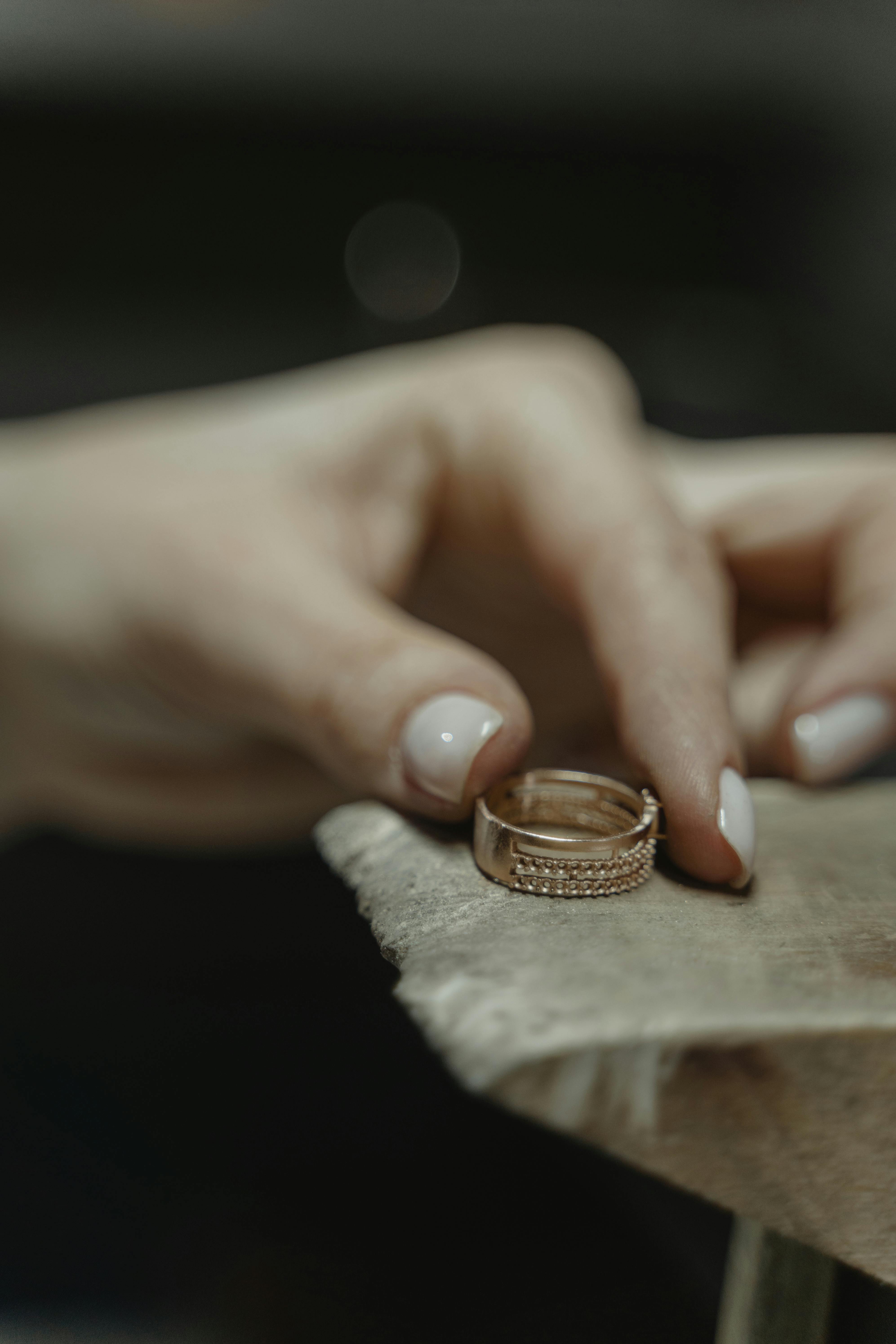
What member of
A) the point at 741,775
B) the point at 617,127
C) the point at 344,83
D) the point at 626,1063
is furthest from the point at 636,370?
the point at 626,1063

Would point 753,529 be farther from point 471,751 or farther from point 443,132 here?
point 443,132

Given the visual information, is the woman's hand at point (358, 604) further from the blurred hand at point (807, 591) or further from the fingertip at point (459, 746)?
the blurred hand at point (807, 591)

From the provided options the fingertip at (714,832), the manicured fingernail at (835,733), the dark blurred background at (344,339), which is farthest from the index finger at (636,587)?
the dark blurred background at (344,339)

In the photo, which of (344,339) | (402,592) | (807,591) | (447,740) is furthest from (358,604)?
(344,339)

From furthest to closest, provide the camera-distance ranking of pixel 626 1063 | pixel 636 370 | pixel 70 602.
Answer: pixel 636 370 → pixel 70 602 → pixel 626 1063

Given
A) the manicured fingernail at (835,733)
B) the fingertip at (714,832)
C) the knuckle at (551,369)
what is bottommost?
the manicured fingernail at (835,733)

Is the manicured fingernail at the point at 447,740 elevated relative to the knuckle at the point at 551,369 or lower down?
lower down
